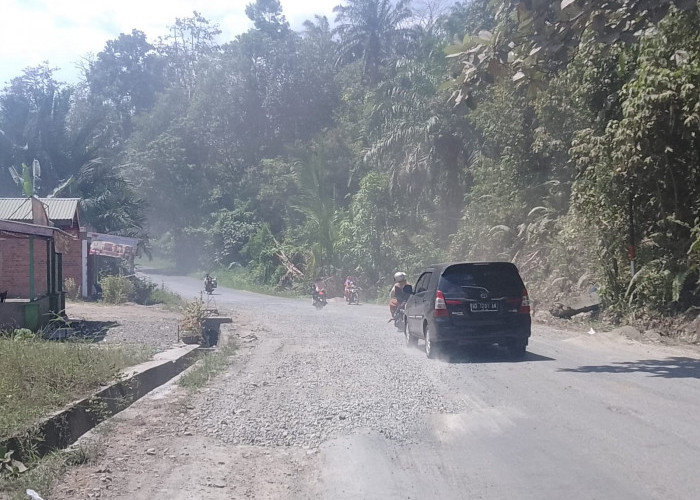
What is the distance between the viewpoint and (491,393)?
1027 cm

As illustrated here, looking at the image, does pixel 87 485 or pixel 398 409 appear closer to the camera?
pixel 87 485

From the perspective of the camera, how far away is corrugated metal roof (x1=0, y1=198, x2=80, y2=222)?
28641 millimetres

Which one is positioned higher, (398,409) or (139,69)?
(139,69)

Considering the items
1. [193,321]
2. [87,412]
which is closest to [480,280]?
[87,412]

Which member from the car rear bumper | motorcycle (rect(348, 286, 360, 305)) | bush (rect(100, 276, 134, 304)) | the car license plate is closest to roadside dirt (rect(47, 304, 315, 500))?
the car rear bumper

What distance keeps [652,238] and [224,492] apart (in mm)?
14676

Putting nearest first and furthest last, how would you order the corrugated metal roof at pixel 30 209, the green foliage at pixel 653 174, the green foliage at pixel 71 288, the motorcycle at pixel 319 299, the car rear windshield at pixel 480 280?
1. the car rear windshield at pixel 480 280
2. the green foliage at pixel 653 174
3. the corrugated metal roof at pixel 30 209
4. the green foliage at pixel 71 288
5. the motorcycle at pixel 319 299

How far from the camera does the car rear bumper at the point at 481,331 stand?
13719 millimetres

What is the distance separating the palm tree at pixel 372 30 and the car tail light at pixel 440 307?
45.3 m

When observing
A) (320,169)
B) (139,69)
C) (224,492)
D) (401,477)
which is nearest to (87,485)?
(224,492)

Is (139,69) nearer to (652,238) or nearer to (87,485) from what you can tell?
(652,238)

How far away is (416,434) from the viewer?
8.10 m

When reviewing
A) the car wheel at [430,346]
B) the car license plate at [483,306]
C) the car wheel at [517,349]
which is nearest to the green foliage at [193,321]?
the car wheel at [430,346]

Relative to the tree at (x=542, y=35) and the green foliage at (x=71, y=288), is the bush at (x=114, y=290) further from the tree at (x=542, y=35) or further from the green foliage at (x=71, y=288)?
the tree at (x=542, y=35)
